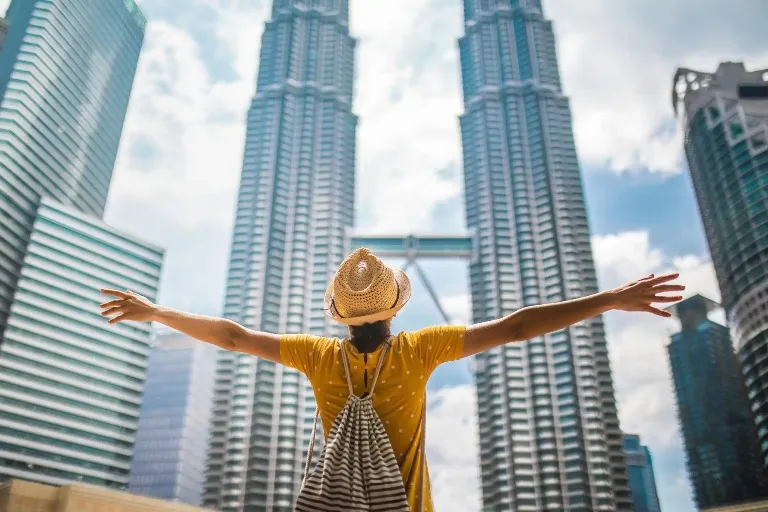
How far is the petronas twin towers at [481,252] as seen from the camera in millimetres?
93812

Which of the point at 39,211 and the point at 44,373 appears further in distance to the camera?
the point at 39,211

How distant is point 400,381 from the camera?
2.93 metres

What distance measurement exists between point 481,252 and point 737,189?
1639 inches

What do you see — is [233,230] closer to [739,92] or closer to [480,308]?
[480,308]

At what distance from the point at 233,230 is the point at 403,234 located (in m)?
31.1

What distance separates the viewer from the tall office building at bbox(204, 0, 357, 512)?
97062mm

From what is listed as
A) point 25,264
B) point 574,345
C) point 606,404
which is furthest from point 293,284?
point 606,404

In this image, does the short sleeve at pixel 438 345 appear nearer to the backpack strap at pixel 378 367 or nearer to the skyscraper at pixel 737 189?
the backpack strap at pixel 378 367

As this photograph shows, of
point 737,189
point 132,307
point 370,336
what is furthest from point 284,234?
point 370,336

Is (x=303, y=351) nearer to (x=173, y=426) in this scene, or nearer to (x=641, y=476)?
(x=173, y=426)

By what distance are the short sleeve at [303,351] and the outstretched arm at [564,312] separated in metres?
0.75

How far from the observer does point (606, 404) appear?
3839 inches

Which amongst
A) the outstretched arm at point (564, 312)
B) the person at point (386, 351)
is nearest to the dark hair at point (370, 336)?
the person at point (386, 351)

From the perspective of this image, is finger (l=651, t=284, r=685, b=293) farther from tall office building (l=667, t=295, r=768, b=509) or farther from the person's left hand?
tall office building (l=667, t=295, r=768, b=509)
